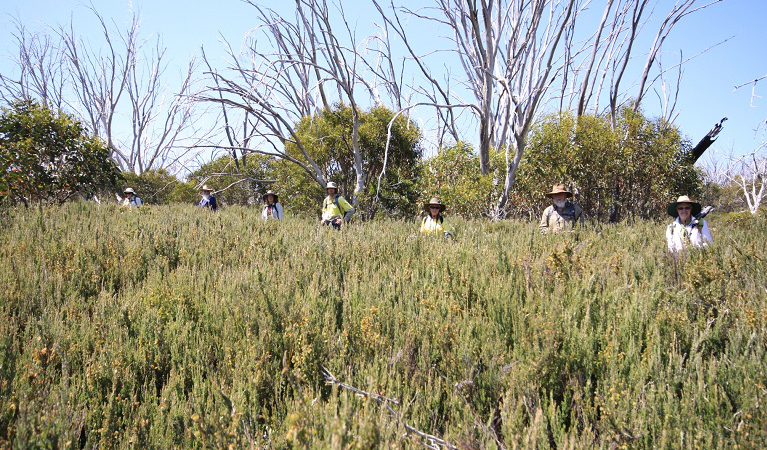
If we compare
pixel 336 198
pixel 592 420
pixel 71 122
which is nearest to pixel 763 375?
pixel 592 420

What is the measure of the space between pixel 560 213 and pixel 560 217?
11 centimetres

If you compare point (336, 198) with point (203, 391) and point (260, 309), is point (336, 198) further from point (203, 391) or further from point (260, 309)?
point (203, 391)

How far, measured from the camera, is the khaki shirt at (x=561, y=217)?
6.63 meters

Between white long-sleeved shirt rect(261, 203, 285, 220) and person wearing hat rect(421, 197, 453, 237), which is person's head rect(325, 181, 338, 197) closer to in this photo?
white long-sleeved shirt rect(261, 203, 285, 220)

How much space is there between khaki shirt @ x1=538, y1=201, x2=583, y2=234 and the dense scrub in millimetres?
2140

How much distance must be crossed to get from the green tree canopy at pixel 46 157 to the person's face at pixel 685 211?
1027 cm

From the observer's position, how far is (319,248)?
5.22 m

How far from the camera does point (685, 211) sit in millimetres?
5324

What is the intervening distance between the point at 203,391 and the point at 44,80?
34965mm

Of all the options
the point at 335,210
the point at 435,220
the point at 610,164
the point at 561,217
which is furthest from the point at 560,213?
the point at 335,210

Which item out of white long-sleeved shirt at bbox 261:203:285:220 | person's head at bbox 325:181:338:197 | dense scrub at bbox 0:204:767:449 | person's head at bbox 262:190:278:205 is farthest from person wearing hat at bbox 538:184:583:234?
person's head at bbox 262:190:278:205

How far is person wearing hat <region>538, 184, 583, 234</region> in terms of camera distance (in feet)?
21.8

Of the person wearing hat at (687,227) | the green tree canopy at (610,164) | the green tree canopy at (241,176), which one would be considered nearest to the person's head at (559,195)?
the person wearing hat at (687,227)

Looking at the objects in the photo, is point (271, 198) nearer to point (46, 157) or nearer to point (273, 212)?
point (273, 212)
